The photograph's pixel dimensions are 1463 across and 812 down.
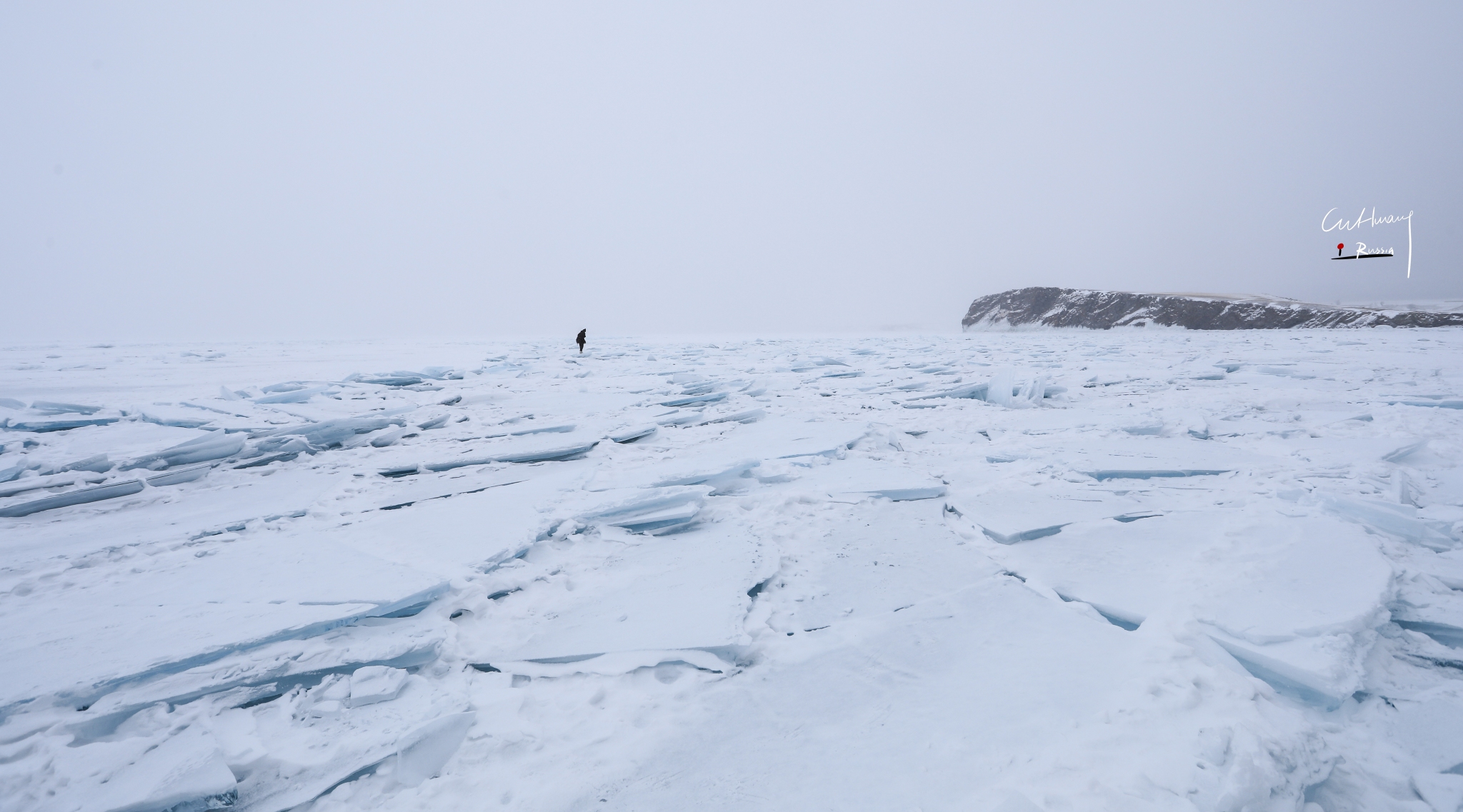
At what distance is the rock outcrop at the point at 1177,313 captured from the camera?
15914 millimetres

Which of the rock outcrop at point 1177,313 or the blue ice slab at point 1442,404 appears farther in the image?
the rock outcrop at point 1177,313

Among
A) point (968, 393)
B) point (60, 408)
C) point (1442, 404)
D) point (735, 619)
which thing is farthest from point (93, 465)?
point (1442, 404)

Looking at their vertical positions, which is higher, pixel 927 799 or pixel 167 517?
pixel 167 517

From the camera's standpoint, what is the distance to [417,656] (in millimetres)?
1501

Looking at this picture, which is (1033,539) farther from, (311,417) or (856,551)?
(311,417)

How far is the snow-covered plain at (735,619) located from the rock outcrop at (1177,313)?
19.0 m

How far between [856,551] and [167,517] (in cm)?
311

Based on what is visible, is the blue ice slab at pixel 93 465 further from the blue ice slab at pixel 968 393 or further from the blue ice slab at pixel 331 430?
the blue ice slab at pixel 968 393

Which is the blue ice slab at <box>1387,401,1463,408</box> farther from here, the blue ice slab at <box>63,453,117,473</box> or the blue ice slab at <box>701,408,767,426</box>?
the blue ice slab at <box>63,453,117,473</box>

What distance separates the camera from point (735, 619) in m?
1.62

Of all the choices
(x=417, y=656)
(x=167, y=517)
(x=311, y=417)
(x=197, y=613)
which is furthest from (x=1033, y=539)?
(x=311, y=417)

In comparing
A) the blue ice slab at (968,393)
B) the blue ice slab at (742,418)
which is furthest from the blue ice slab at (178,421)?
the blue ice slab at (968,393)

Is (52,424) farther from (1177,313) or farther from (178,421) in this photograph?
(1177,313)

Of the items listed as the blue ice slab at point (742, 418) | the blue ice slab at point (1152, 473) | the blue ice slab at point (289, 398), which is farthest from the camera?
the blue ice slab at point (289, 398)
